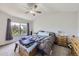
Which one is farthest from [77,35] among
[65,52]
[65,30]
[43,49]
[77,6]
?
[43,49]

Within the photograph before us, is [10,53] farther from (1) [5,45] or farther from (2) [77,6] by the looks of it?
(2) [77,6]

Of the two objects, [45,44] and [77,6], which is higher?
[77,6]

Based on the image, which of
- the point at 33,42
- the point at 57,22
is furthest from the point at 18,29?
the point at 57,22

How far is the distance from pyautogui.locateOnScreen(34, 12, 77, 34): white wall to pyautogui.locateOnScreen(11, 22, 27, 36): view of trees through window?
17 centimetres

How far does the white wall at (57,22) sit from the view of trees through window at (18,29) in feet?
0.57

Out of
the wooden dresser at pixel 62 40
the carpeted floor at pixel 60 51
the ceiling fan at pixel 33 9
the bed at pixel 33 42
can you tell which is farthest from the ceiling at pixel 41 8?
the carpeted floor at pixel 60 51

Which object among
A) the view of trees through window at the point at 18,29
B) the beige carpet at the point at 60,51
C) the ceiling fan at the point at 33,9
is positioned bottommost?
the beige carpet at the point at 60,51

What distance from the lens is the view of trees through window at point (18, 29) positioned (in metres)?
1.49

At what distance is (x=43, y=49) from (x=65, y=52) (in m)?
0.35

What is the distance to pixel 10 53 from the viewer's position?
148 cm

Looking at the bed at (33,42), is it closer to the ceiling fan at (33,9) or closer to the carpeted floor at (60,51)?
the carpeted floor at (60,51)

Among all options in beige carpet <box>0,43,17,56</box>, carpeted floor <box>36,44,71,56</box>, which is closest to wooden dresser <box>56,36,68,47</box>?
carpeted floor <box>36,44,71,56</box>

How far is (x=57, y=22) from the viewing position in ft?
5.03

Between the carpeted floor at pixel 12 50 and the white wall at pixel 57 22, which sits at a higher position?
the white wall at pixel 57 22
